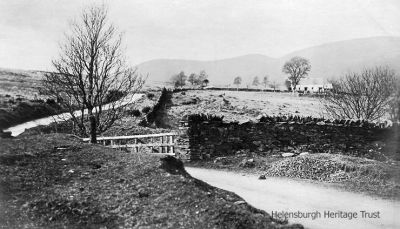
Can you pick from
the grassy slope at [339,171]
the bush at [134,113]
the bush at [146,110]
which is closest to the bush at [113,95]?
the grassy slope at [339,171]

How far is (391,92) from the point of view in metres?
23.1

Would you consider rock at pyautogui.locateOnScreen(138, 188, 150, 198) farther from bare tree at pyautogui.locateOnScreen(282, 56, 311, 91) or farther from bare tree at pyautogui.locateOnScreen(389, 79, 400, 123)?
bare tree at pyautogui.locateOnScreen(282, 56, 311, 91)

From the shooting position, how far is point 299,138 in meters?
17.2

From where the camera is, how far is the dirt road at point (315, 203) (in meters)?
8.48

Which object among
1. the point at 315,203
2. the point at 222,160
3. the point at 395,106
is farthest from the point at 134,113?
the point at 315,203

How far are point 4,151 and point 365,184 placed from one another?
35.0 feet

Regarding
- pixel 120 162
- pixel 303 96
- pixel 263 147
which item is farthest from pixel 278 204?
pixel 303 96

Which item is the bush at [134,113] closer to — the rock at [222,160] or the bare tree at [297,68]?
the rock at [222,160]

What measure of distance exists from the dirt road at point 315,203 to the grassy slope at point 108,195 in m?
1.71

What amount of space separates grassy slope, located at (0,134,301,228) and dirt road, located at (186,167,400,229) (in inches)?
67.3

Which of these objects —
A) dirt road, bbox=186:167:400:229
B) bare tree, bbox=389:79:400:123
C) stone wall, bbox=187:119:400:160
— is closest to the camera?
dirt road, bbox=186:167:400:229

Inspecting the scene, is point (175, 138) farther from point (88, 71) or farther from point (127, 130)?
point (127, 130)

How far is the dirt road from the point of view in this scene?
8.48 metres

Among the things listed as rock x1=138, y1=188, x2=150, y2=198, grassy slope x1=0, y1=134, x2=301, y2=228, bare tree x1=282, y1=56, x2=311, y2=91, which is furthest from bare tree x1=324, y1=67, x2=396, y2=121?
bare tree x1=282, y1=56, x2=311, y2=91
